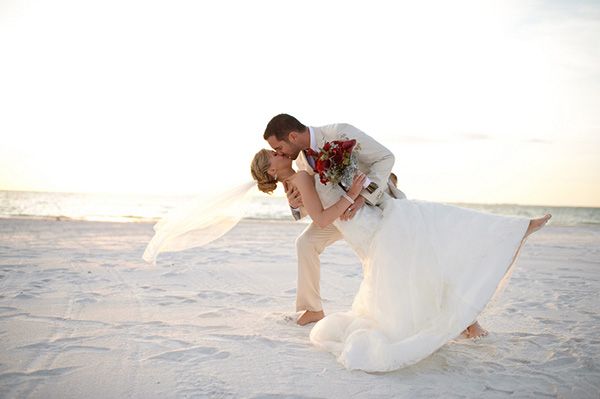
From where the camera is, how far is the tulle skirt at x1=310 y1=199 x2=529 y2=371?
359cm

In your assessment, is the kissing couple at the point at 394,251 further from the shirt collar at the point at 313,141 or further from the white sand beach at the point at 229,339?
the white sand beach at the point at 229,339

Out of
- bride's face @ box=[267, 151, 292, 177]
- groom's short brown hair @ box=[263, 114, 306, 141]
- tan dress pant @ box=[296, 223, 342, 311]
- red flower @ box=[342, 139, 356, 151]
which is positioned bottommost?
tan dress pant @ box=[296, 223, 342, 311]

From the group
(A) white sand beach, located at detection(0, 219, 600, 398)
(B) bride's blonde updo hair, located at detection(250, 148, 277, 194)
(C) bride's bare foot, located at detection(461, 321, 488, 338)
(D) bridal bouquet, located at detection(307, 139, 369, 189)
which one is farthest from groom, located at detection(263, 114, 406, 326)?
(C) bride's bare foot, located at detection(461, 321, 488, 338)

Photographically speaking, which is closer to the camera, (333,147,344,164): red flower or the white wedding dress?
the white wedding dress

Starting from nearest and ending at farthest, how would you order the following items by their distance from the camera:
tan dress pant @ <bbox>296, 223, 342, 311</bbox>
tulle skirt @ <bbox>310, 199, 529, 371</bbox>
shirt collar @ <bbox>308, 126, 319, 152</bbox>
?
tulle skirt @ <bbox>310, 199, 529, 371</bbox>
shirt collar @ <bbox>308, 126, 319, 152</bbox>
tan dress pant @ <bbox>296, 223, 342, 311</bbox>

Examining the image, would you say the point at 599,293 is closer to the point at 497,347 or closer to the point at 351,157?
the point at 497,347

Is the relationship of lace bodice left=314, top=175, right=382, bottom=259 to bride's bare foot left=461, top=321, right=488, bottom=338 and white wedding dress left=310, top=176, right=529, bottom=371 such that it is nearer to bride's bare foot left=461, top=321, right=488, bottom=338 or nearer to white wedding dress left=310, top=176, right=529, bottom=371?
white wedding dress left=310, top=176, right=529, bottom=371

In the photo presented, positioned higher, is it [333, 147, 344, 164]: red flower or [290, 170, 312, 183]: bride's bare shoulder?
[333, 147, 344, 164]: red flower

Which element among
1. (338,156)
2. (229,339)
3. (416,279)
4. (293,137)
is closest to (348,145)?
(338,156)

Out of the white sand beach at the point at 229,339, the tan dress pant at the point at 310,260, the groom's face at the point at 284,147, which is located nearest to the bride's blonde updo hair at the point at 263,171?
the groom's face at the point at 284,147

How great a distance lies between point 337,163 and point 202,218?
6.25 ft

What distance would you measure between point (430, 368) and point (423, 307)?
0.46m

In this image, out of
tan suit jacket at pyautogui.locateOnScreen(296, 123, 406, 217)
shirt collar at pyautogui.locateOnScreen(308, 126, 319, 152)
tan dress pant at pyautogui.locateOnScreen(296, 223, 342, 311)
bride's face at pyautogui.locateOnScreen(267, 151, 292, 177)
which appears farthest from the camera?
tan dress pant at pyautogui.locateOnScreen(296, 223, 342, 311)

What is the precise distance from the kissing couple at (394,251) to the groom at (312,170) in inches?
0.4
